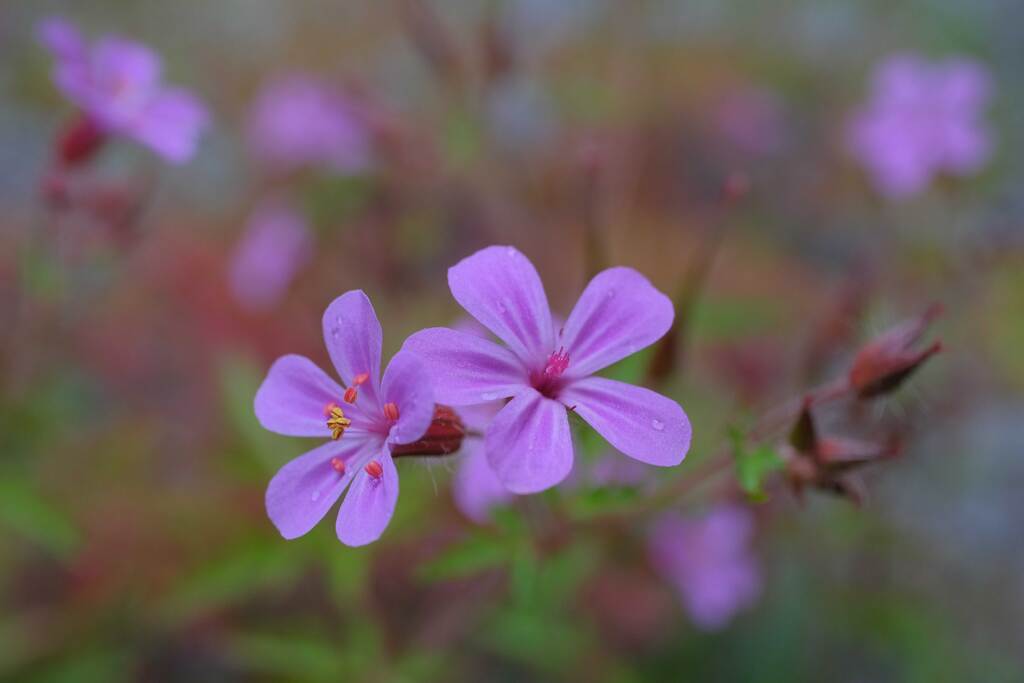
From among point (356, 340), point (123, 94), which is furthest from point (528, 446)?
point (123, 94)

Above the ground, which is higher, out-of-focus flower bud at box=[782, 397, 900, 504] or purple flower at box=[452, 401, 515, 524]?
out-of-focus flower bud at box=[782, 397, 900, 504]

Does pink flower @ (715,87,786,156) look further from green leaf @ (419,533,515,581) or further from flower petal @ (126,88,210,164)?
green leaf @ (419,533,515,581)

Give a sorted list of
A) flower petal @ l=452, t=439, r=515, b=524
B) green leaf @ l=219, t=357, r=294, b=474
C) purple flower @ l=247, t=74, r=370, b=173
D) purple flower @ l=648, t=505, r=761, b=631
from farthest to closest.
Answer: purple flower @ l=247, t=74, r=370, b=173 → purple flower @ l=648, t=505, r=761, b=631 → green leaf @ l=219, t=357, r=294, b=474 → flower petal @ l=452, t=439, r=515, b=524

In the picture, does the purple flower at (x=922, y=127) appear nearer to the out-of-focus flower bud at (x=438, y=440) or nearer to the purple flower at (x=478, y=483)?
the purple flower at (x=478, y=483)

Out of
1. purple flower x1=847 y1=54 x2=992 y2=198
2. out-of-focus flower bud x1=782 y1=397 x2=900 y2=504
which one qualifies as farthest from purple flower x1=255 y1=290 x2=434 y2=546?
purple flower x1=847 y1=54 x2=992 y2=198

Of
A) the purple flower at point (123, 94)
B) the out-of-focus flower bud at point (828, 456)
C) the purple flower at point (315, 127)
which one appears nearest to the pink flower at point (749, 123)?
the purple flower at point (315, 127)

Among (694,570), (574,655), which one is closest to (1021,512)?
(694,570)
